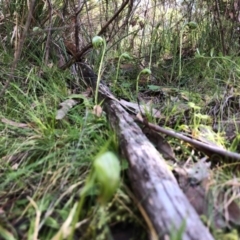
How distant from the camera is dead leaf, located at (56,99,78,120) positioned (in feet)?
5.44

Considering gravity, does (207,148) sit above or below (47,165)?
above

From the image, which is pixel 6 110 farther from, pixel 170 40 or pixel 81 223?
pixel 170 40

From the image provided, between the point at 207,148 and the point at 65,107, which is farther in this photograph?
the point at 65,107

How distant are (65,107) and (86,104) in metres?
0.11

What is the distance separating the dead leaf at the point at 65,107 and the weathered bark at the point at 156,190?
0.38 metres

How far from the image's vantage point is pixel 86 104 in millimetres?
1749

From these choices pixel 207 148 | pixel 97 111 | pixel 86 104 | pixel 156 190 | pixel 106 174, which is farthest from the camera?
pixel 86 104

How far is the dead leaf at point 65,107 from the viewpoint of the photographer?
166cm

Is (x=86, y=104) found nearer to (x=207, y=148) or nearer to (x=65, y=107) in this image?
(x=65, y=107)

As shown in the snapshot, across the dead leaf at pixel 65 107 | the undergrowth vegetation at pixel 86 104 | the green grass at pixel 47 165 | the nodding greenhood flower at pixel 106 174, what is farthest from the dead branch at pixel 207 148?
the nodding greenhood flower at pixel 106 174

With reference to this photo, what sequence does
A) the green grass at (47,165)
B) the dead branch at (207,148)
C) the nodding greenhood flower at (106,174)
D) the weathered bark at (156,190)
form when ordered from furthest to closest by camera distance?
1. the dead branch at (207,148)
2. the green grass at (47,165)
3. the weathered bark at (156,190)
4. the nodding greenhood flower at (106,174)

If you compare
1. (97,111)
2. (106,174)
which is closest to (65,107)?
(97,111)

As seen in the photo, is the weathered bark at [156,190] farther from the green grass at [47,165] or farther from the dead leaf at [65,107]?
the dead leaf at [65,107]

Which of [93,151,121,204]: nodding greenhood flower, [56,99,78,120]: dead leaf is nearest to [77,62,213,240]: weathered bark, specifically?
[93,151,121,204]: nodding greenhood flower
